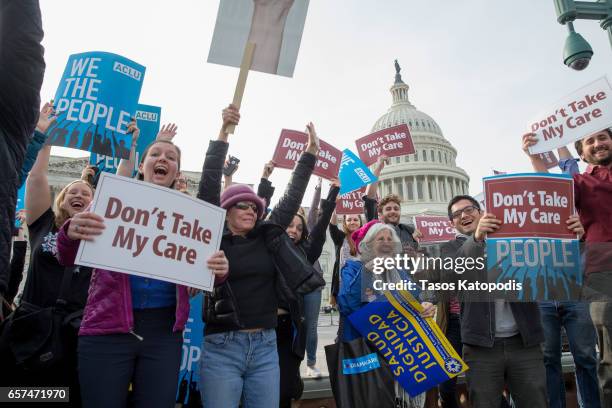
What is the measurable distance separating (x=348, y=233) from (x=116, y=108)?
275 centimetres

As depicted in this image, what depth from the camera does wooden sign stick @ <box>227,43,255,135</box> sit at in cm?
250

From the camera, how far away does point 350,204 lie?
688 cm

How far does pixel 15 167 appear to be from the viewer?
1271 mm

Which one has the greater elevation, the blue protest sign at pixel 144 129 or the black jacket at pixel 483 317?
the blue protest sign at pixel 144 129

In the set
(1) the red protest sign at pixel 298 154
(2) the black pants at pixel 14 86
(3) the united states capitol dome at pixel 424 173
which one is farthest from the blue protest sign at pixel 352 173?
(3) the united states capitol dome at pixel 424 173

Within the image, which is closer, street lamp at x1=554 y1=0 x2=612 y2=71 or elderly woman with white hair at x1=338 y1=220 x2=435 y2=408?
elderly woman with white hair at x1=338 y1=220 x2=435 y2=408

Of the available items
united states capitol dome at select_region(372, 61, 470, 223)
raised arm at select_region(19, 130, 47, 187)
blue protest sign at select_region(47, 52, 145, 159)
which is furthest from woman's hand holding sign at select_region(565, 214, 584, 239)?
united states capitol dome at select_region(372, 61, 470, 223)

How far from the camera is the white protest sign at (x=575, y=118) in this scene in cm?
310

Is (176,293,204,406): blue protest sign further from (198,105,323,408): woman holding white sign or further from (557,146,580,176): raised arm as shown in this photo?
(557,146,580,176): raised arm

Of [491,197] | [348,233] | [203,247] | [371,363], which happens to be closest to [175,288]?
[203,247]

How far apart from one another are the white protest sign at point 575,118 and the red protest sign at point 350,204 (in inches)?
145

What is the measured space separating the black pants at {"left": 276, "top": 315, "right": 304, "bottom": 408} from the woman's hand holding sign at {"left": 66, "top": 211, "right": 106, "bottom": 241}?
1.44 m

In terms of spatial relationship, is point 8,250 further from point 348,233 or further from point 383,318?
point 348,233

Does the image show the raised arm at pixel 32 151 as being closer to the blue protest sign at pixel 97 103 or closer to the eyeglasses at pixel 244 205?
the eyeglasses at pixel 244 205
